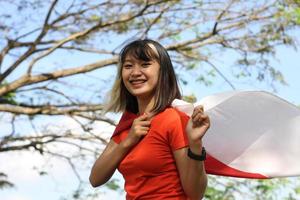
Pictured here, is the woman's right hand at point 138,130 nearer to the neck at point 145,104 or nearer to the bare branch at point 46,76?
the neck at point 145,104

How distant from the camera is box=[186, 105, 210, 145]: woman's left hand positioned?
174 centimetres

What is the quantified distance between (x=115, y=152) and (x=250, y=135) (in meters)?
0.47

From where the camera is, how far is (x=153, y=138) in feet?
6.23

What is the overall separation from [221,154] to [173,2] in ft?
21.8

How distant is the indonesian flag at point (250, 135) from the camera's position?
2088 millimetres

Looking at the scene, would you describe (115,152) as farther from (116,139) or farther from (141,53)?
(141,53)

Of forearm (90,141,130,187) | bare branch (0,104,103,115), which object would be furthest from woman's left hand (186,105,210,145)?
bare branch (0,104,103,115)

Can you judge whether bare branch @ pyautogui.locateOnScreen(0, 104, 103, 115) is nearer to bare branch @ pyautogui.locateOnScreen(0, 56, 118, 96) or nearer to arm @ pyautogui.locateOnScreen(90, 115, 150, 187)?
bare branch @ pyautogui.locateOnScreen(0, 56, 118, 96)

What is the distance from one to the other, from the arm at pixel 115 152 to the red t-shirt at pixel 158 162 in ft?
0.07

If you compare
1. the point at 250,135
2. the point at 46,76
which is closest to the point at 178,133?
the point at 250,135

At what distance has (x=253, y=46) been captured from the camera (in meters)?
8.72

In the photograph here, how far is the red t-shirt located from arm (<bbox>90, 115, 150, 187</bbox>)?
0.02 metres

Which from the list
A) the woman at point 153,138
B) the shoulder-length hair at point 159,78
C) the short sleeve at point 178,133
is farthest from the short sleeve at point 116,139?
the short sleeve at point 178,133

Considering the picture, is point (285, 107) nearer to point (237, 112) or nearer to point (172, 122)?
point (237, 112)
